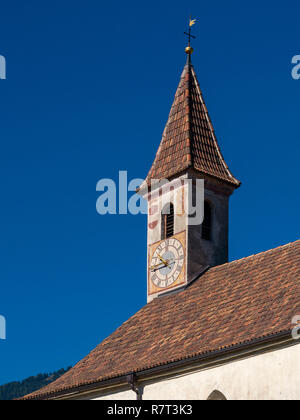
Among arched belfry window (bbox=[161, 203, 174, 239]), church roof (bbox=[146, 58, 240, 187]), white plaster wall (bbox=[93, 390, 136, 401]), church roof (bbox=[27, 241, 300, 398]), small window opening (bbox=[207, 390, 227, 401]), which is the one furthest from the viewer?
church roof (bbox=[146, 58, 240, 187])

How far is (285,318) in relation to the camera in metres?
29.7

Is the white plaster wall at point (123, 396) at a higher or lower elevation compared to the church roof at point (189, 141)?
lower

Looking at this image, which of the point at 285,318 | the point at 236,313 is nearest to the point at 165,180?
the point at 236,313

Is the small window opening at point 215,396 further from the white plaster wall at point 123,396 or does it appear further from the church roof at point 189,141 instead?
the church roof at point 189,141

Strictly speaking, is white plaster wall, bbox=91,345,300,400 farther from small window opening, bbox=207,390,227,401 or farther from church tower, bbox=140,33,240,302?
church tower, bbox=140,33,240,302

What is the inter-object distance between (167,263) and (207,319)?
22.7 ft

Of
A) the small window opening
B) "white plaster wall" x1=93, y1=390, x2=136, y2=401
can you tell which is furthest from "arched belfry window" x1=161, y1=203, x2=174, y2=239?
the small window opening

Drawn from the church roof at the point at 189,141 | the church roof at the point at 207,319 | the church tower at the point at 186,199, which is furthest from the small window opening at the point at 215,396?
the church roof at the point at 189,141

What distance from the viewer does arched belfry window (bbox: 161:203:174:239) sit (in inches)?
1639

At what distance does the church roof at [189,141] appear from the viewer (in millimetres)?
41812

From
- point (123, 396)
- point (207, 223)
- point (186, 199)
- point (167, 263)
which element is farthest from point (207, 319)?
point (207, 223)

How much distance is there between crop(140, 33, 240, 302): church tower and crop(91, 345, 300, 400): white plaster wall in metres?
7.63
